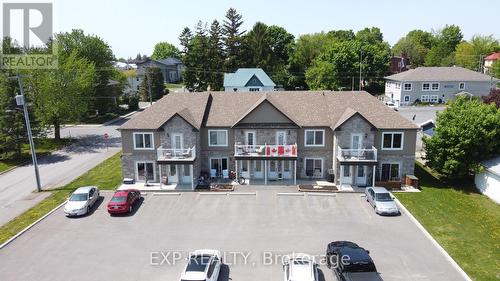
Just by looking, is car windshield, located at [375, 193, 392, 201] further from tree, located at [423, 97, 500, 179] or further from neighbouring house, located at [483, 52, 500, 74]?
neighbouring house, located at [483, 52, 500, 74]

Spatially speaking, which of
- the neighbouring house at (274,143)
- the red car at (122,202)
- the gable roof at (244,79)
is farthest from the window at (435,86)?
the red car at (122,202)

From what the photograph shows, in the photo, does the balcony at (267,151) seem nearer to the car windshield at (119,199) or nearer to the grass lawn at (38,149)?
the car windshield at (119,199)

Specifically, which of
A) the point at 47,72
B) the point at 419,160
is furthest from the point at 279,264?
the point at 47,72

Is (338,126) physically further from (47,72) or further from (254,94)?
(47,72)

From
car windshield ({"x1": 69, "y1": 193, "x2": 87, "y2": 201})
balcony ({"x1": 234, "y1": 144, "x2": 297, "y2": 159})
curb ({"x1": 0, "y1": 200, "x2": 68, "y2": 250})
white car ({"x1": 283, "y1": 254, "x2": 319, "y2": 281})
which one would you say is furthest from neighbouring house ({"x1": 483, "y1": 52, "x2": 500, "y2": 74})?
curb ({"x1": 0, "y1": 200, "x2": 68, "y2": 250})

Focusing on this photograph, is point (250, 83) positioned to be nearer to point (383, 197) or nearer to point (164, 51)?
point (383, 197)
